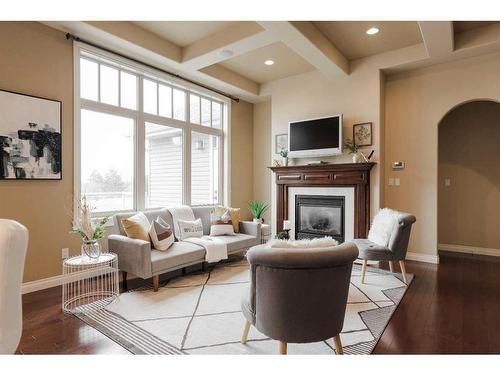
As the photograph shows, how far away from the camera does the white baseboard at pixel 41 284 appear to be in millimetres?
3068

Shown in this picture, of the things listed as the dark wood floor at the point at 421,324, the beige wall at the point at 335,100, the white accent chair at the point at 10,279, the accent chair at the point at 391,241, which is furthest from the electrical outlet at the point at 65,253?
the accent chair at the point at 391,241

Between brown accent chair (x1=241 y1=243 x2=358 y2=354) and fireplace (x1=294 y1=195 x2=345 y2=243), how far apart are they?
2974 mm

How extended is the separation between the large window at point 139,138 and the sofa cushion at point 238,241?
116 centimetres

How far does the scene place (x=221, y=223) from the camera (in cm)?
445

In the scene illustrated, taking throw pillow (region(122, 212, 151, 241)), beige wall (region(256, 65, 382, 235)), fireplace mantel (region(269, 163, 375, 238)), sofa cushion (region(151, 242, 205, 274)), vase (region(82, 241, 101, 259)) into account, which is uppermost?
beige wall (region(256, 65, 382, 235))

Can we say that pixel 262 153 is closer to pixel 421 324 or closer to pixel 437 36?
pixel 437 36

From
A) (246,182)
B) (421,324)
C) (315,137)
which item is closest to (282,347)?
(421,324)

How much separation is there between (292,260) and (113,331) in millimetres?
1642

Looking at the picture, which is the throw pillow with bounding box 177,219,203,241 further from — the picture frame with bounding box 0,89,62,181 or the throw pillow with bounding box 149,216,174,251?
the picture frame with bounding box 0,89,62,181

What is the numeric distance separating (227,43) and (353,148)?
2.38m

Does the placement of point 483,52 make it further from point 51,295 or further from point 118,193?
point 51,295

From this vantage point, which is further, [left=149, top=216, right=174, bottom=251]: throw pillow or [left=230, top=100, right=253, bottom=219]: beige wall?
[left=230, top=100, right=253, bottom=219]: beige wall

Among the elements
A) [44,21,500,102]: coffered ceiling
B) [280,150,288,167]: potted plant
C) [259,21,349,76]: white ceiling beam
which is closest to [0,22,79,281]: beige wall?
[44,21,500,102]: coffered ceiling

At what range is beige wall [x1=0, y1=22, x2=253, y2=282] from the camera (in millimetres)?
2988
